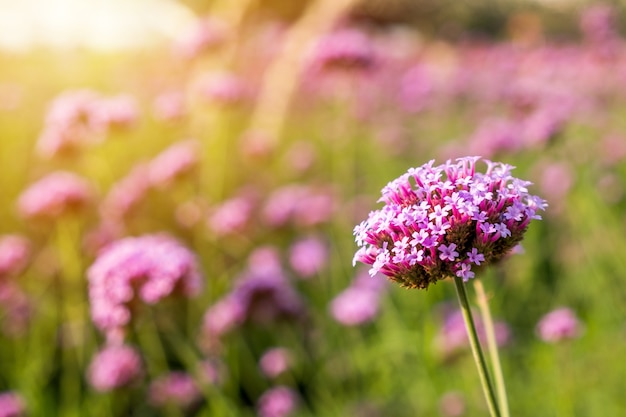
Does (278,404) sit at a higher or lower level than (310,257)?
lower

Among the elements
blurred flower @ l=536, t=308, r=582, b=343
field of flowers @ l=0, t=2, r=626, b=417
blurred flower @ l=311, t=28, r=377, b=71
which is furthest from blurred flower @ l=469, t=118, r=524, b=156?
blurred flower @ l=536, t=308, r=582, b=343

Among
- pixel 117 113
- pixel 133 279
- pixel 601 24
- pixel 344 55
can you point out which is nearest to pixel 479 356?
pixel 133 279

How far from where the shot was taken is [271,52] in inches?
356

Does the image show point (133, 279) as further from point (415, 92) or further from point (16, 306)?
point (415, 92)

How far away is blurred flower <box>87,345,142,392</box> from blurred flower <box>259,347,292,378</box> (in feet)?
2.05

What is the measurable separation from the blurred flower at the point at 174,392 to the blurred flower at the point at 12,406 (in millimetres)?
547

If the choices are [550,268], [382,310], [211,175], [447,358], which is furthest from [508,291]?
[211,175]

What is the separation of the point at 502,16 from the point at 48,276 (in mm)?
A: 19003

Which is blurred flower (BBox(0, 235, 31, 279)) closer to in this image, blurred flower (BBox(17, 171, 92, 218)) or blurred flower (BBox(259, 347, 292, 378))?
blurred flower (BBox(17, 171, 92, 218))

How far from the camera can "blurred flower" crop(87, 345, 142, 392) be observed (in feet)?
9.93

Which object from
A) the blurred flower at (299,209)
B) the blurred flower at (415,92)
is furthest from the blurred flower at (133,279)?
the blurred flower at (415,92)

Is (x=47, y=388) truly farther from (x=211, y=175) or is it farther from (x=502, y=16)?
(x=502, y=16)

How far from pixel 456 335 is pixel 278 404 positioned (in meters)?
0.81

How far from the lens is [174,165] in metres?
3.64
